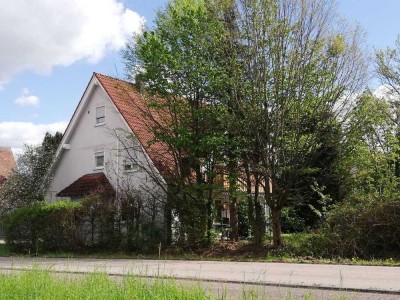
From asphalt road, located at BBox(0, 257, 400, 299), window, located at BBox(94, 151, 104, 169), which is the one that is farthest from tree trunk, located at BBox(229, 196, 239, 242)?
window, located at BBox(94, 151, 104, 169)

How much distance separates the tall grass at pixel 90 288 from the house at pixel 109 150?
13918mm

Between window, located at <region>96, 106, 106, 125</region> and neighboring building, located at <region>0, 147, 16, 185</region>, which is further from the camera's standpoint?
neighboring building, located at <region>0, 147, 16, 185</region>

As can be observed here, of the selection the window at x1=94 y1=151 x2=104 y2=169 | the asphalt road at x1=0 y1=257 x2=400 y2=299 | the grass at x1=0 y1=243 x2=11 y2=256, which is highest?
the window at x1=94 y1=151 x2=104 y2=169

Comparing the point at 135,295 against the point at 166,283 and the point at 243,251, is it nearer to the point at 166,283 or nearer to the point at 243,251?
the point at 166,283

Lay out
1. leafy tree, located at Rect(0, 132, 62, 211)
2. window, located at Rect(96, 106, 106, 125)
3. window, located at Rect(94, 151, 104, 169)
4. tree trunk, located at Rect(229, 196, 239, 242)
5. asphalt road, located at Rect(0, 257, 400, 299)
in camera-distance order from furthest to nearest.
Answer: window, located at Rect(94, 151, 104, 169), window, located at Rect(96, 106, 106, 125), leafy tree, located at Rect(0, 132, 62, 211), tree trunk, located at Rect(229, 196, 239, 242), asphalt road, located at Rect(0, 257, 400, 299)

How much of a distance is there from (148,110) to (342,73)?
8.06 metres

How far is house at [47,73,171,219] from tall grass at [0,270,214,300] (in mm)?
13918

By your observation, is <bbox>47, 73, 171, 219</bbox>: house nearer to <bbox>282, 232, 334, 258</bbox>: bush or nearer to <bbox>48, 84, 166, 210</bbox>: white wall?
<bbox>48, 84, 166, 210</bbox>: white wall

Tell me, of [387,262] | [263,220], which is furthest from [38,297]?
[263,220]

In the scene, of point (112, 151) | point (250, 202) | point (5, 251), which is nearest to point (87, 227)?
point (5, 251)

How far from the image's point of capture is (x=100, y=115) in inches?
1198

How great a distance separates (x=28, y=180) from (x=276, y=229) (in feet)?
55.3

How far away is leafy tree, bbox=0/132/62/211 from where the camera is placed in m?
29.1

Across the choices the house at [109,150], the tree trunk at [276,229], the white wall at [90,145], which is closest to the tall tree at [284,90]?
the tree trunk at [276,229]
